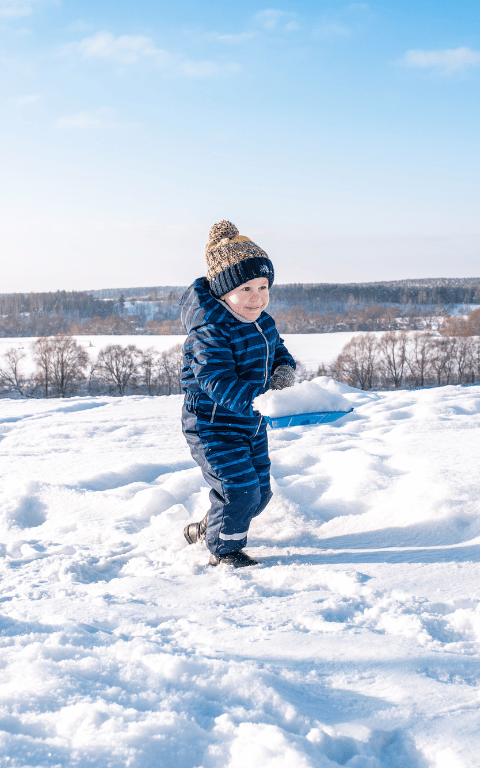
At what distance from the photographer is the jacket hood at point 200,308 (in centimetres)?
198

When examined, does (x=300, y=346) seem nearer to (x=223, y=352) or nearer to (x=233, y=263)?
(x=233, y=263)

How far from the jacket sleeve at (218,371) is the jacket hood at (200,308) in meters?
0.05

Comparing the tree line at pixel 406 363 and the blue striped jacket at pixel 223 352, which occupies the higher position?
the blue striped jacket at pixel 223 352

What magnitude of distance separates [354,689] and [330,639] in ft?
0.70

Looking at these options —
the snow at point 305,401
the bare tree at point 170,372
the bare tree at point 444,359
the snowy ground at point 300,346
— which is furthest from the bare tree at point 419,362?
the snow at point 305,401

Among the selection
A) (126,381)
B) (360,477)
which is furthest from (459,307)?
(360,477)

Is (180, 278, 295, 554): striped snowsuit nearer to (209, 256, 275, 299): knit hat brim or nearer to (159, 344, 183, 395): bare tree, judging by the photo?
(209, 256, 275, 299): knit hat brim

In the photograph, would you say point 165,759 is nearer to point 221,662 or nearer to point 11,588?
point 221,662

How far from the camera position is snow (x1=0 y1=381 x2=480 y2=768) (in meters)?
0.95

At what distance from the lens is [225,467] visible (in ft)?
6.29

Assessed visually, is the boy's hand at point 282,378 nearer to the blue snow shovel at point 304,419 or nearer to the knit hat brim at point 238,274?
the knit hat brim at point 238,274

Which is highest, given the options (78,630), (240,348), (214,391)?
(240,348)

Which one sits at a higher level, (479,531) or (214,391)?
(214,391)

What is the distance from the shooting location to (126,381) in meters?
36.8
